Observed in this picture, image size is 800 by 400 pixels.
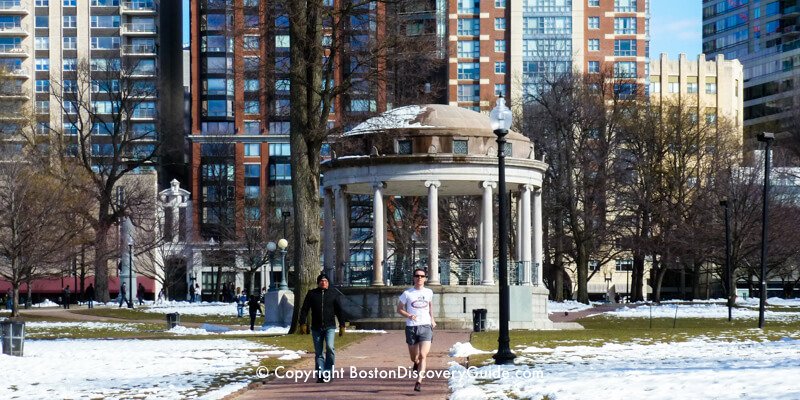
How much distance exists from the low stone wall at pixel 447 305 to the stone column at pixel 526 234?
1237 millimetres

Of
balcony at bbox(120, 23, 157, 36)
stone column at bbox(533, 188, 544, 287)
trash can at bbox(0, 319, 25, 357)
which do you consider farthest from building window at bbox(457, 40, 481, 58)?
trash can at bbox(0, 319, 25, 357)

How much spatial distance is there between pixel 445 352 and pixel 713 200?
172ft

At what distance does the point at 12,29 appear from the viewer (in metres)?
136

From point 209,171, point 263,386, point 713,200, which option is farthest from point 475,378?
point 209,171

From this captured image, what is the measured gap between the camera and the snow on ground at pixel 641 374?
56.2 ft

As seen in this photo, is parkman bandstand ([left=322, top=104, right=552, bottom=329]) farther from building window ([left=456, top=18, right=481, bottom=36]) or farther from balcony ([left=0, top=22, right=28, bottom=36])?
balcony ([left=0, top=22, right=28, bottom=36])

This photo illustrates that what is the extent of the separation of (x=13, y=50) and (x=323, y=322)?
12064 centimetres

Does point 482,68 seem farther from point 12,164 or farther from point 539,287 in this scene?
point 539,287

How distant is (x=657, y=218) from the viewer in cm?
7962

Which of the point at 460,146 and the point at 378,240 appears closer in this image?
the point at 460,146

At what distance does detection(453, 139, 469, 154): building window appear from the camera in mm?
42438

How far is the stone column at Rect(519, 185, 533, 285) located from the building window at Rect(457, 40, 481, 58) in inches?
3402

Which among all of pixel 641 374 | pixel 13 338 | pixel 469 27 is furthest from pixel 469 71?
pixel 641 374

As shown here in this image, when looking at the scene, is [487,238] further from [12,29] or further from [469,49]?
[12,29]
